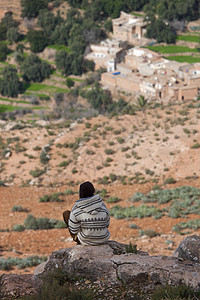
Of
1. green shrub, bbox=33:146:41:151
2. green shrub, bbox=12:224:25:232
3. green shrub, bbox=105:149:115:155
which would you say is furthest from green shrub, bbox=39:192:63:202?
green shrub, bbox=33:146:41:151

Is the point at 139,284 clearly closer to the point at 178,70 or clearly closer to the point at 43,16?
the point at 178,70

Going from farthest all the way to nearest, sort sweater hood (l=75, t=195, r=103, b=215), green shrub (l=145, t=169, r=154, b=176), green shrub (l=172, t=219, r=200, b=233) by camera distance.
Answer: green shrub (l=145, t=169, r=154, b=176) → green shrub (l=172, t=219, r=200, b=233) → sweater hood (l=75, t=195, r=103, b=215)

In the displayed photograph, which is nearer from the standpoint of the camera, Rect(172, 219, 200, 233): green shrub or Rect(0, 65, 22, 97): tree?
Rect(172, 219, 200, 233): green shrub

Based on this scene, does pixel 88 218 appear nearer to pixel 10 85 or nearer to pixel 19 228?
pixel 19 228

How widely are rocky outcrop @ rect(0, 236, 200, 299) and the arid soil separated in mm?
3796

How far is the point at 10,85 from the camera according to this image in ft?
179

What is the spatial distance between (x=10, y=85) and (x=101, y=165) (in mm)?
38211

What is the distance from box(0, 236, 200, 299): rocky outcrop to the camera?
5.06 metres

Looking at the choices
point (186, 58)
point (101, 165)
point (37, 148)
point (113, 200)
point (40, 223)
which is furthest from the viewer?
point (186, 58)

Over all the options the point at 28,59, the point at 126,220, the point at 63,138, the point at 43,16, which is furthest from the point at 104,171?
the point at 43,16

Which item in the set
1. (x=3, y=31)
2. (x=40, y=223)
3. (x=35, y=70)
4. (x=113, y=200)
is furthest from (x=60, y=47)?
(x=40, y=223)

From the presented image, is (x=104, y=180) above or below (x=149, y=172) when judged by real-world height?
below

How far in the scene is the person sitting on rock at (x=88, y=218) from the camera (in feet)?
18.5

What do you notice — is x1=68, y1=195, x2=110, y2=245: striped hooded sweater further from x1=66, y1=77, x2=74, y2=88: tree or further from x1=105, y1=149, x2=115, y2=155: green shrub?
x1=66, y1=77, x2=74, y2=88: tree
